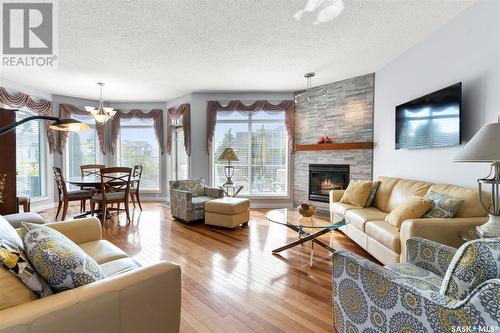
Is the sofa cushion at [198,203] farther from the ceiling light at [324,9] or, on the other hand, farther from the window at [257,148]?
the ceiling light at [324,9]

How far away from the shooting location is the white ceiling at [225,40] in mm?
2375

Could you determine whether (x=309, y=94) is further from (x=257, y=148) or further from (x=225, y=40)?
(x=225, y=40)

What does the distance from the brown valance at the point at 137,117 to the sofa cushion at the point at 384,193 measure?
505cm

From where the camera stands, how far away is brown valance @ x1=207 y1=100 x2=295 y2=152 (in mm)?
5305

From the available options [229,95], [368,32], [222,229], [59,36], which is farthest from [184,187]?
[368,32]

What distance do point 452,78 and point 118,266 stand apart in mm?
3636

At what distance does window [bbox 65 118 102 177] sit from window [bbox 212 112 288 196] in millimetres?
3205

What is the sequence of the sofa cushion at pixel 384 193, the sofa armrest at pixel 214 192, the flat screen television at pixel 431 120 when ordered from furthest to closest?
the sofa armrest at pixel 214 192
the sofa cushion at pixel 384 193
the flat screen television at pixel 431 120

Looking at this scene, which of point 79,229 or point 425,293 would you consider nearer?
point 425,293

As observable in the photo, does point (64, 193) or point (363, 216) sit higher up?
point (64, 193)

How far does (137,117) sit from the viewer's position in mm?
6270

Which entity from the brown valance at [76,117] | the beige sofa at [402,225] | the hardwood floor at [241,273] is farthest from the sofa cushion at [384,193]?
the brown valance at [76,117]

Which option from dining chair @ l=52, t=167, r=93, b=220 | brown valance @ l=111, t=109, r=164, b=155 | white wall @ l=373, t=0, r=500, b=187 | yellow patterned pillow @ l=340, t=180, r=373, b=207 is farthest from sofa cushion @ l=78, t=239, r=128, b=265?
brown valance @ l=111, t=109, r=164, b=155

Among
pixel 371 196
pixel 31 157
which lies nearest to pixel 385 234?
pixel 371 196
